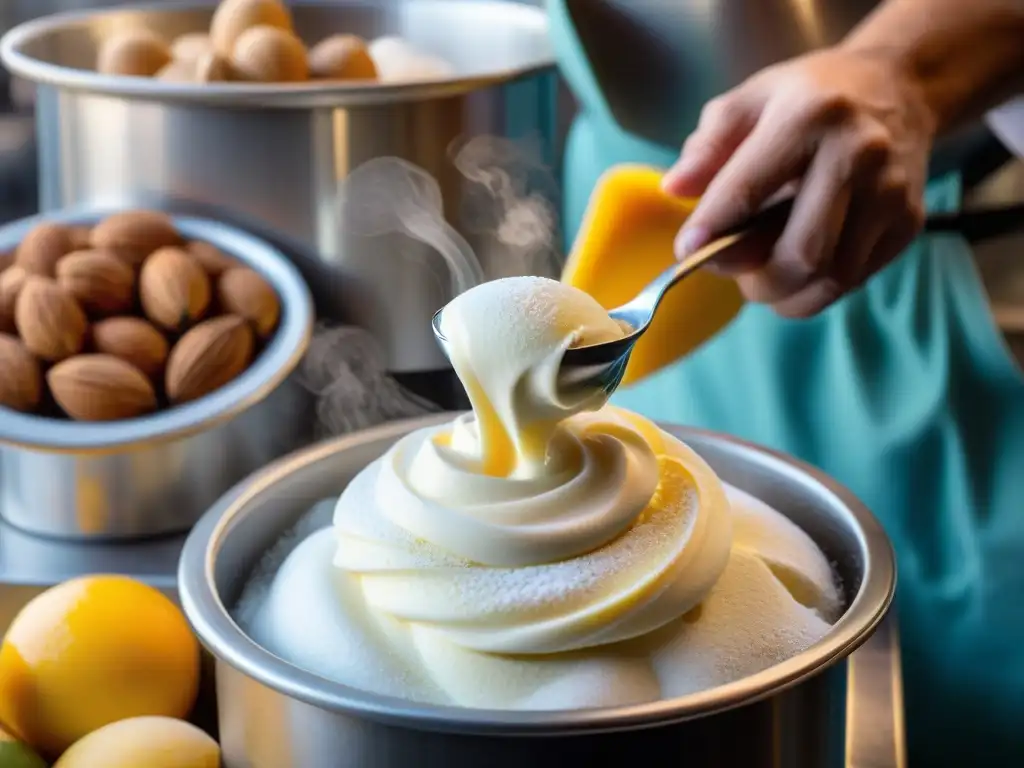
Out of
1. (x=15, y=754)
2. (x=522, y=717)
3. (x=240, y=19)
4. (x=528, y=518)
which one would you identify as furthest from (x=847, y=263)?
(x=240, y=19)

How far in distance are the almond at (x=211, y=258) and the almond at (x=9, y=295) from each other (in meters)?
0.14

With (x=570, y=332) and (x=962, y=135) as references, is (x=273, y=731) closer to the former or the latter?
(x=570, y=332)

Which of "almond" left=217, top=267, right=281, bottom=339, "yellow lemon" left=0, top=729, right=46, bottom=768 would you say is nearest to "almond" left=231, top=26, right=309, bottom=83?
"almond" left=217, top=267, right=281, bottom=339

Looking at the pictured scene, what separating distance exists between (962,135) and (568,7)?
34cm

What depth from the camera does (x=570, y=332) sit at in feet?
1.81

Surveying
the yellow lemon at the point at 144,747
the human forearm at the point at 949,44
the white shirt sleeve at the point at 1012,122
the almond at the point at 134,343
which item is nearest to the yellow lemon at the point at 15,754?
the yellow lemon at the point at 144,747

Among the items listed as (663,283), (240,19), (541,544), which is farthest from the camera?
(240,19)

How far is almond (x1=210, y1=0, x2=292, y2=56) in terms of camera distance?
1238 mm

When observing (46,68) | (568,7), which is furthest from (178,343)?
(568,7)

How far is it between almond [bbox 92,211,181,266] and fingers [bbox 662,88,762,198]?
0.48 meters

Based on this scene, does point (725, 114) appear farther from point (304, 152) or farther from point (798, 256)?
point (304, 152)

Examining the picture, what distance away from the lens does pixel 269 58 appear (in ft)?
3.75

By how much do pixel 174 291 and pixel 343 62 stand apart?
13.7 inches

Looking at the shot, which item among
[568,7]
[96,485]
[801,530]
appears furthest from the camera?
[568,7]
